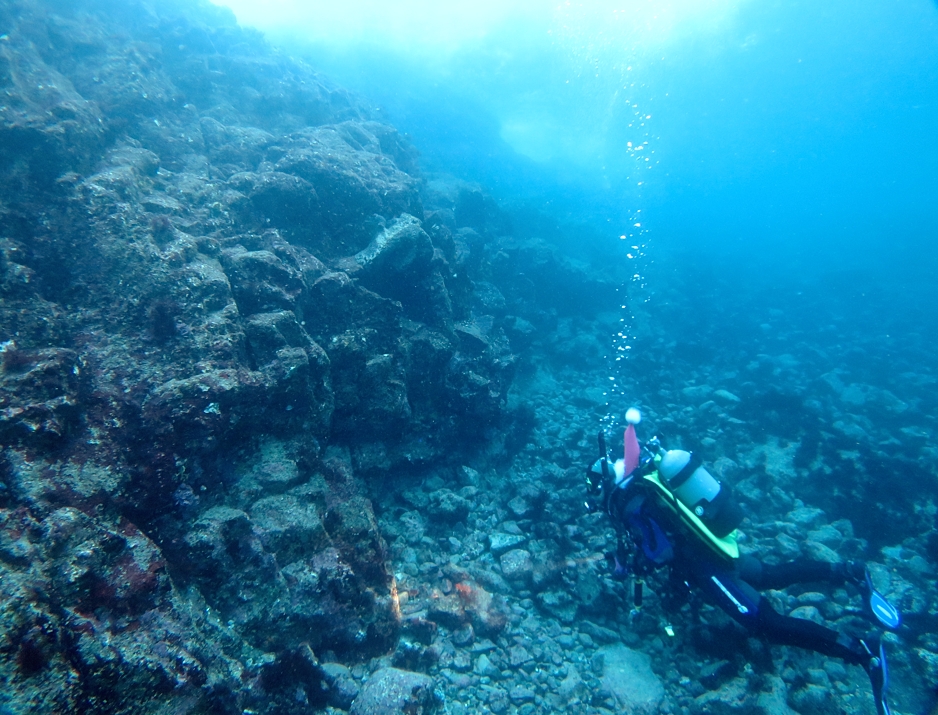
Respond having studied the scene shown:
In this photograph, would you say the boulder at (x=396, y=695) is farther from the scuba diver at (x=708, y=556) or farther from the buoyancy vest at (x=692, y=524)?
the buoyancy vest at (x=692, y=524)

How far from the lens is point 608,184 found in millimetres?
33406

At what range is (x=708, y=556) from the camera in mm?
4664

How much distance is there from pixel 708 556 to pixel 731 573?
1.19 feet

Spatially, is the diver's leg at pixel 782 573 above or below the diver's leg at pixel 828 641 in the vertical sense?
above

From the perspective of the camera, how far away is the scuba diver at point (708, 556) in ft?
14.4

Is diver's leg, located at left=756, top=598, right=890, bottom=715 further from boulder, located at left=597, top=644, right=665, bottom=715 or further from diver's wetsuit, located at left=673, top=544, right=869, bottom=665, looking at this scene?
boulder, located at left=597, top=644, right=665, bottom=715

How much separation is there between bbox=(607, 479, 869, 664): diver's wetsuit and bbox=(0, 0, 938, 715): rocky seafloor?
52 centimetres

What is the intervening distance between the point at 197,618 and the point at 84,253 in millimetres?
4433

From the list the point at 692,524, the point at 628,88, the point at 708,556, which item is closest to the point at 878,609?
the point at 708,556

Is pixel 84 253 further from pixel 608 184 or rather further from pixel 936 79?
pixel 936 79

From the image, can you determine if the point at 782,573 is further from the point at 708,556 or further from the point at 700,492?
the point at 700,492

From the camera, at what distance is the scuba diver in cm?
438

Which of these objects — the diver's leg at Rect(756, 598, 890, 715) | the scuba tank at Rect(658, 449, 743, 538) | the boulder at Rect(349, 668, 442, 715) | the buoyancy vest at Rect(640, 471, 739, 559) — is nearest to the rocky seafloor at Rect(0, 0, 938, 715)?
the boulder at Rect(349, 668, 442, 715)

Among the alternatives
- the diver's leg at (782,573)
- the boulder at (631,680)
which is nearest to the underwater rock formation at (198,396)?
the boulder at (631,680)
